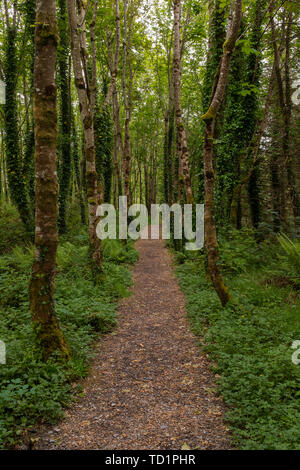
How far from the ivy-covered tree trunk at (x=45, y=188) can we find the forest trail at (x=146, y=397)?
38.9 inches

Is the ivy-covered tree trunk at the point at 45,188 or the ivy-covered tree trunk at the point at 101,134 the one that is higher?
the ivy-covered tree trunk at the point at 101,134

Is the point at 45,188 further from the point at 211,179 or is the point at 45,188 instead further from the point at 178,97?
the point at 178,97

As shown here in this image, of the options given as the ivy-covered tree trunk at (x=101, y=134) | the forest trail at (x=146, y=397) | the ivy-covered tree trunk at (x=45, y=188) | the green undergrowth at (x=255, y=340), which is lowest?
the forest trail at (x=146, y=397)

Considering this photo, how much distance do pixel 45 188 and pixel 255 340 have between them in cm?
442

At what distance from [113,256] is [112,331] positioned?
657cm

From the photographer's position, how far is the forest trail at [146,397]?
11.3ft

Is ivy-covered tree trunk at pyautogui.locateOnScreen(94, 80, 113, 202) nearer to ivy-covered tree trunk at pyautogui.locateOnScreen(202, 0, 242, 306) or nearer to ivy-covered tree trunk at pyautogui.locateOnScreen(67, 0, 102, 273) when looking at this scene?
ivy-covered tree trunk at pyautogui.locateOnScreen(67, 0, 102, 273)

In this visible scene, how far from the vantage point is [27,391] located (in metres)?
3.84

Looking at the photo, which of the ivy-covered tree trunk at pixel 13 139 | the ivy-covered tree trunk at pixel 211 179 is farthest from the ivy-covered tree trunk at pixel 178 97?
the ivy-covered tree trunk at pixel 13 139

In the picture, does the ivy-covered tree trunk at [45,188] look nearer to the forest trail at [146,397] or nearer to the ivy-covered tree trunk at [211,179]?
the forest trail at [146,397]

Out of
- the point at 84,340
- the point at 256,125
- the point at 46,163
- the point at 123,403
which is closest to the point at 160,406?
the point at 123,403

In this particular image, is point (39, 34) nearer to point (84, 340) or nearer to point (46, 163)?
point (46, 163)

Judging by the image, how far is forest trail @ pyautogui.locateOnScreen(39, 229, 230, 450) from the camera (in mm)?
3447

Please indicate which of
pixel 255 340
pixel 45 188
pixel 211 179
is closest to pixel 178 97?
pixel 211 179
